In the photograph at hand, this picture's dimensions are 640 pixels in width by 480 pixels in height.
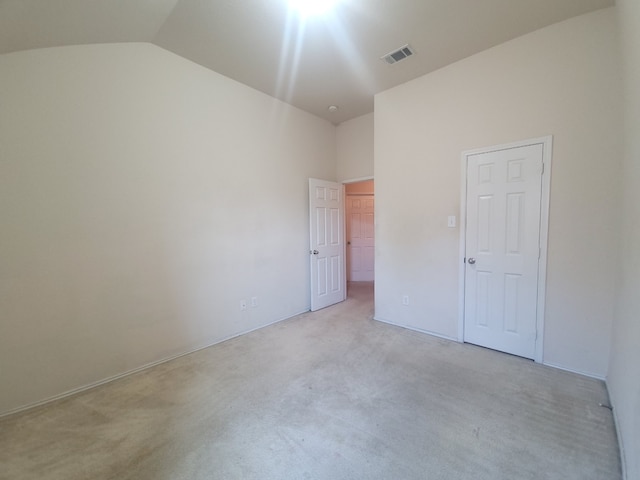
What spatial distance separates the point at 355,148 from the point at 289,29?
7.10 ft

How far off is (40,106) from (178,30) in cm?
121

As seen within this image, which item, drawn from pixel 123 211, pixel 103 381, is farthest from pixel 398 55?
pixel 103 381

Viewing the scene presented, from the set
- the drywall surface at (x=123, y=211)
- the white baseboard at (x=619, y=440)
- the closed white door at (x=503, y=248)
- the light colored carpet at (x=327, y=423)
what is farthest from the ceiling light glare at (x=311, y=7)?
the white baseboard at (x=619, y=440)

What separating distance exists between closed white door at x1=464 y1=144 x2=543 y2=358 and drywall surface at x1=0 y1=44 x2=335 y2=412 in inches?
93.7

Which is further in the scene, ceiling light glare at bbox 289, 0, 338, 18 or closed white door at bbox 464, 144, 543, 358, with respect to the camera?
closed white door at bbox 464, 144, 543, 358

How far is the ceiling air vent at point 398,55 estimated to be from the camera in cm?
254

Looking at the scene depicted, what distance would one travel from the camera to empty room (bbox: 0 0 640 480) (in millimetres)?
1579

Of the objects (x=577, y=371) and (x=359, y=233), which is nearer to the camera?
(x=577, y=371)

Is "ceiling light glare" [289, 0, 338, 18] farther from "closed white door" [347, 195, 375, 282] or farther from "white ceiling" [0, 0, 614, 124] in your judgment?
"closed white door" [347, 195, 375, 282]

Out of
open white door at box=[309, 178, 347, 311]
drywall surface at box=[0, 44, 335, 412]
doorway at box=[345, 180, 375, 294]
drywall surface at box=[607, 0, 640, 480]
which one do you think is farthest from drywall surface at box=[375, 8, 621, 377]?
doorway at box=[345, 180, 375, 294]

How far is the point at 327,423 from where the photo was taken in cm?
173

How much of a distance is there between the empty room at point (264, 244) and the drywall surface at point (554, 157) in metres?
0.02

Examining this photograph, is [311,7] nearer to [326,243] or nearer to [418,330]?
[326,243]

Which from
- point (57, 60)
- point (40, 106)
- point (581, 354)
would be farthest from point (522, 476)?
point (57, 60)
